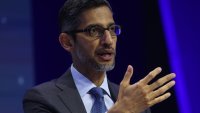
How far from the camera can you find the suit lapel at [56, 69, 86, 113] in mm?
2059

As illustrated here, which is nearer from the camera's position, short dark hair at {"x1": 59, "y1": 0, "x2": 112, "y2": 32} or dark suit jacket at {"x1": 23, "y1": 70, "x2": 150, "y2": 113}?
dark suit jacket at {"x1": 23, "y1": 70, "x2": 150, "y2": 113}

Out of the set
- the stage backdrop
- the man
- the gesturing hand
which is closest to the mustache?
the man

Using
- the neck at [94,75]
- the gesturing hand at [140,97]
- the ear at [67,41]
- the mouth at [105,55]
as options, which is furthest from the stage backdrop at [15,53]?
the gesturing hand at [140,97]

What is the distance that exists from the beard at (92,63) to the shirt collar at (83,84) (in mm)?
62

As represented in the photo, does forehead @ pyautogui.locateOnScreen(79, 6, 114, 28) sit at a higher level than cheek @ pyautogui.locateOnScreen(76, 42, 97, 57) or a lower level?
higher

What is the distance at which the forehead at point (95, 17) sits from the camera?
2178 millimetres

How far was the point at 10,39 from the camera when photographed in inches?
127

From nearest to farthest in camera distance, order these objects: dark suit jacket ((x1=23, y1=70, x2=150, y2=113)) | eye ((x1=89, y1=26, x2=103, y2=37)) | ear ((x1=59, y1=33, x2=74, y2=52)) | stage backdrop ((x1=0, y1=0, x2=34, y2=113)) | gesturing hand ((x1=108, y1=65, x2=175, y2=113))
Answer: gesturing hand ((x1=108, y1=65, x2=175, y2=113)), dark suit jacket ((x1=23, y1=70, x2=150, y2=113)), eye ((x1=89, y1=26, x2=103, y2=37)), ear ((x1=59, y1=33, x2=74, y2=52)), stage backdrop ((x1=0, y1=0, x2=34, y2=113))

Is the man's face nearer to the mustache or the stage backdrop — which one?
the mustache

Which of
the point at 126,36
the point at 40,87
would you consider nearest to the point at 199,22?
the point at 126,36

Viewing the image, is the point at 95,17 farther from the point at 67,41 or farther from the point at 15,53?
the point at 15,53

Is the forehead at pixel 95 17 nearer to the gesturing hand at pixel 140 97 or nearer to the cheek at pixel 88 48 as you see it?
the cheek at pixel 88 48

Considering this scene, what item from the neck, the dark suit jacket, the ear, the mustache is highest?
the ear

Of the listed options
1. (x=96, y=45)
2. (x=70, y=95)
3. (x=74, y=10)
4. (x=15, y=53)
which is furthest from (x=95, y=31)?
(x=15, y=53)
